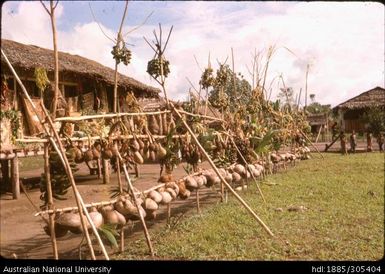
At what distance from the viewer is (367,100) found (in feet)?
74.7

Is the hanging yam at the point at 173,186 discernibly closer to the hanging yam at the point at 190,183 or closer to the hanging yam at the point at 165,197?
the hanging yam at the point at 165,197

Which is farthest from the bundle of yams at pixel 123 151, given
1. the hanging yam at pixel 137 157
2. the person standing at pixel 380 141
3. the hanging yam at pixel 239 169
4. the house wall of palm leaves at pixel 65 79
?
the person standing at pixel 380 141

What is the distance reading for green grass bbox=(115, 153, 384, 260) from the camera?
407 cm

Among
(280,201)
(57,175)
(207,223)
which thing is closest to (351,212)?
(280,201)

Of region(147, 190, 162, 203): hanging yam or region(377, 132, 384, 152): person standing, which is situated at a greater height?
region(377, 132, 384, 152): person standing

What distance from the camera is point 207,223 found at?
5.38m

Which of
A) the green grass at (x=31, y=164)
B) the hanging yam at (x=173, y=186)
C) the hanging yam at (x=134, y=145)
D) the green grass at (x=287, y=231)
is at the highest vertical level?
the hanging yam at (x=134, y=145)

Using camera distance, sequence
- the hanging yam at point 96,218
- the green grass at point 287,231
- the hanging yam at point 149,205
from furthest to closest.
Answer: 1. the green grass at point 287,231
2. the hanging yam at point 149,205
3. the hanging yam at point 96,218

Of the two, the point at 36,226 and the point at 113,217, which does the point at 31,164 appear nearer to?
the point at 36,226

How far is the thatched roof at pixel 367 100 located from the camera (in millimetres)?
22312

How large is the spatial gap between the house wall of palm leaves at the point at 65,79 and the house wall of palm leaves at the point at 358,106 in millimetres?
12900

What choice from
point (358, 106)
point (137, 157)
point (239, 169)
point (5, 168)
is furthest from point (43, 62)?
point (358, 106)

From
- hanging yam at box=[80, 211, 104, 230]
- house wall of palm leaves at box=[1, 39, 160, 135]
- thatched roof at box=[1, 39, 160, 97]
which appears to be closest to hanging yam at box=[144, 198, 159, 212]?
hanging yam at box=[80, 211, 104, 230]

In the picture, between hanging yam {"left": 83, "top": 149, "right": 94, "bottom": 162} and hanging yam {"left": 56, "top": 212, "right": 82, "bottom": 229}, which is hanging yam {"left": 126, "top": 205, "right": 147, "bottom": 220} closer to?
hanging yam {"left": 83, "top": 149, "right": 94, "bottom": 162}
